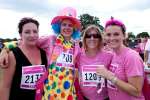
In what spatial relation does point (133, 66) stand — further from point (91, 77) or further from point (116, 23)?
point (91, 77)

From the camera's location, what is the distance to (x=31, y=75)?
13.5 ft

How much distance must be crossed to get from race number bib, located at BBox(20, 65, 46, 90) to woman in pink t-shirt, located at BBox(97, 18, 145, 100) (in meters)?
0.77

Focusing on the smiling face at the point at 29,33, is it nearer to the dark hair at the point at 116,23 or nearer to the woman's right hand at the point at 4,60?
the woman's right hand at the point at 4,60

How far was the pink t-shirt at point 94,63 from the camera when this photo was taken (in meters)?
4.18

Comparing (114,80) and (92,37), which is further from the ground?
(92,37)

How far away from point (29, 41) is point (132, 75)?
1.31 m

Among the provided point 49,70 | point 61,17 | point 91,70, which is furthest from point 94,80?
point 61,17

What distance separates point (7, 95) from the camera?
13.5 ft

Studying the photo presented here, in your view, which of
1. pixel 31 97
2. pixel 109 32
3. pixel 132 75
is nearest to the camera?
pixel 132 75

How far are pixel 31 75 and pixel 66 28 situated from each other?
29.2 inches

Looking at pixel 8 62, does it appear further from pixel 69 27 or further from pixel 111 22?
pixel 111 22

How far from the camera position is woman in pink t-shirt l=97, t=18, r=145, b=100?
3648 millimetres

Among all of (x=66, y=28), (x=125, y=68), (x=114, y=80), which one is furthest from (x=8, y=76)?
(x=125, y=68)

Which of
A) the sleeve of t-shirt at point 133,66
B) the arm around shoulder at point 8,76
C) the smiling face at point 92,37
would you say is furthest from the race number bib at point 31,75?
the sleeve of t-shirt at point 133,66
